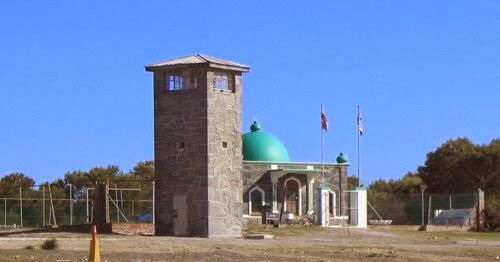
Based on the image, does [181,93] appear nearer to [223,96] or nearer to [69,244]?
[223,96]

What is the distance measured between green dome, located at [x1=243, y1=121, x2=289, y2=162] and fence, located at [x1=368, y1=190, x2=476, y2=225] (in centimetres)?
669

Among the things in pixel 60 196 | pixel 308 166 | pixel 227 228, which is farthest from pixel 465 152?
pixel 227 228

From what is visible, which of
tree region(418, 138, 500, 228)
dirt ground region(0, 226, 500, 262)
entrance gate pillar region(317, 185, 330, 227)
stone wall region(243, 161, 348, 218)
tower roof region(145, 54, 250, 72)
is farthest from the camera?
tree region(418, 138, 500, 228)

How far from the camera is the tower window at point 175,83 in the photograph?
48.4 m

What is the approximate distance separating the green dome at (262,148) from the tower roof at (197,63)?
19.0 meters

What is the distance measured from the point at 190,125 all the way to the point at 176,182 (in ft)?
8.86

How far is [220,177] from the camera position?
47781 millimetres

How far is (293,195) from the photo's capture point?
66875 mm

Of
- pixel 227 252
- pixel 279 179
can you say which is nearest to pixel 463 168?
pixel 279 179

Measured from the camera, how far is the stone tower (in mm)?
47406

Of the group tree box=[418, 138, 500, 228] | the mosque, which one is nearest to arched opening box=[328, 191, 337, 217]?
tree box=[418, 138, 500, 228]

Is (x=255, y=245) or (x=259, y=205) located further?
(x=259, y=205)

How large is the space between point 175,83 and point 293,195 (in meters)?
20.2

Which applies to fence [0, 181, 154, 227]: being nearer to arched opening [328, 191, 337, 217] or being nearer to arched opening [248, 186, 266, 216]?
arched opening [248, 186, 266, 216]
